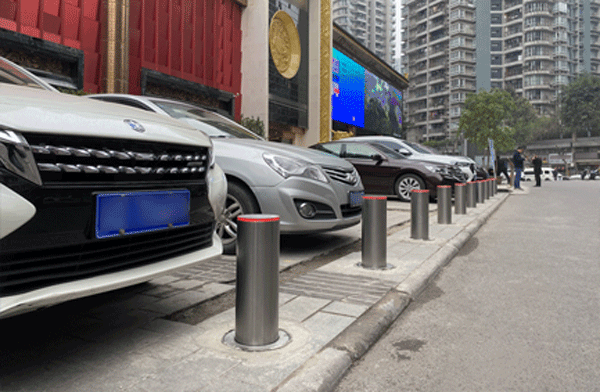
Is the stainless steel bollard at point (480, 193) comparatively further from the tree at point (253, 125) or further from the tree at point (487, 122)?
the tree at point (487, 122)

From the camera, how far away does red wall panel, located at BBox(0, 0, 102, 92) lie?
32.8 feet

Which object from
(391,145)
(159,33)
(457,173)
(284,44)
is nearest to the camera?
(457,173)

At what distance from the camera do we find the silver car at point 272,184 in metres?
4.02

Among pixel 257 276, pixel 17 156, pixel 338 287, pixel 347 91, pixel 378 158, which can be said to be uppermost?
pixel 347 91

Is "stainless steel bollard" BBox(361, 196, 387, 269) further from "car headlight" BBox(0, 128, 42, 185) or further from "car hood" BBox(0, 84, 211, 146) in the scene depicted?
"car headlight" BBox(0, 128, 42, 185)

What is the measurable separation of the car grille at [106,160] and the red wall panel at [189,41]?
38.3ft

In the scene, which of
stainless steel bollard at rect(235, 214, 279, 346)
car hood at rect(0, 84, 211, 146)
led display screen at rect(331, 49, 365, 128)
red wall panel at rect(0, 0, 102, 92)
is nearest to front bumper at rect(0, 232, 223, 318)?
stainless steel bollard at rect(235, 214, 279, 346)

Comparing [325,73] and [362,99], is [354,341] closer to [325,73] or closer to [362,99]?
[325,73]

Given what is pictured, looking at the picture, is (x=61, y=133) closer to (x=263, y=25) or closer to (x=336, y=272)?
(x=336, y=272)

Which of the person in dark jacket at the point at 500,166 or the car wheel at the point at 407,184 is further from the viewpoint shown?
the person in dark jacket at the point at 500,166

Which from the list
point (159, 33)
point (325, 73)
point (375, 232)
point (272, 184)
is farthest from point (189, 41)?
point (375, 232)

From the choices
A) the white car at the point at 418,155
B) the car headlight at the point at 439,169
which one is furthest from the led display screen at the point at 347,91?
the car headlight at the point at 439,169

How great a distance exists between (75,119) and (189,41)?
1448 centimetres

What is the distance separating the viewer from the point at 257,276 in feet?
6.98
